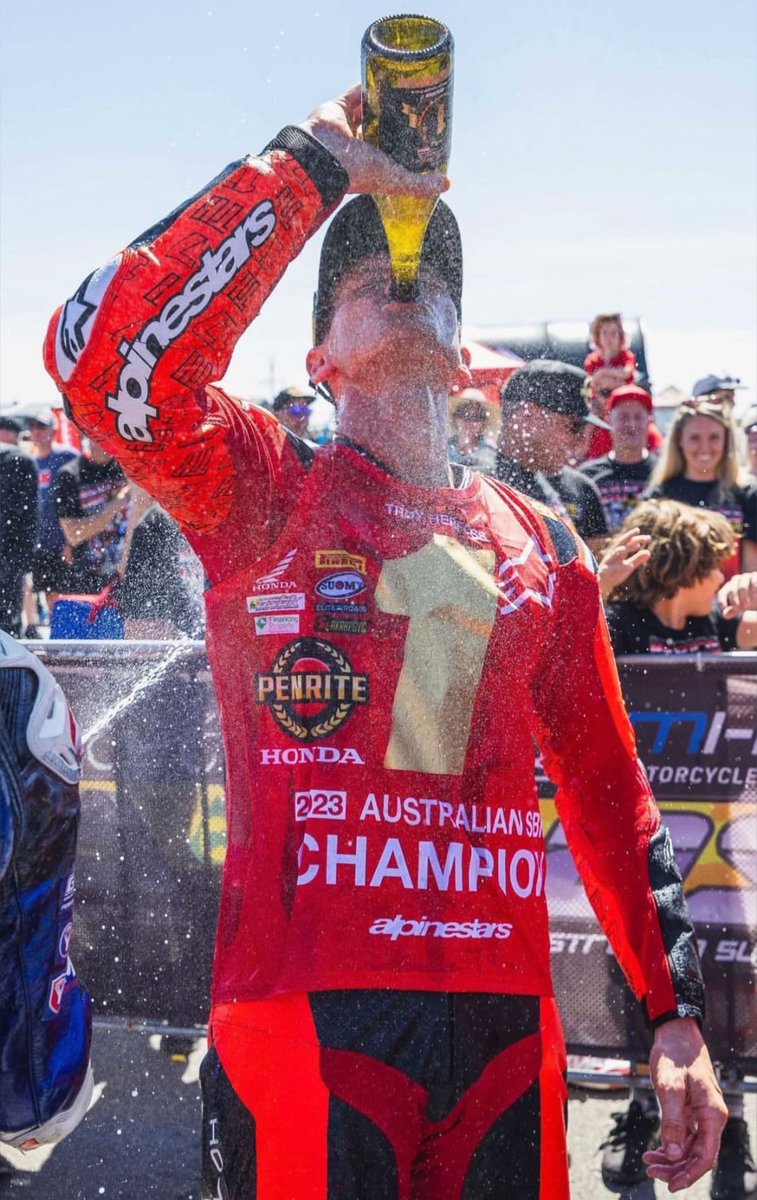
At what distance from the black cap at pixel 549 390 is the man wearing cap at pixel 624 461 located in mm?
1043

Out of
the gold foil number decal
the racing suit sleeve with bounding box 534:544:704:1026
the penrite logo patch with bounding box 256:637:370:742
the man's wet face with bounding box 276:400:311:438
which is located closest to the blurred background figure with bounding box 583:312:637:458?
the man's wet face with bounding box 276:400:311:438

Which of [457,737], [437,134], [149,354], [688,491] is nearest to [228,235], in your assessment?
[149,354]

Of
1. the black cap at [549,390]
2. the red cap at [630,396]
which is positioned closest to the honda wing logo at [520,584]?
the black cap at [549,390]

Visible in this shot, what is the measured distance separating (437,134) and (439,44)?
12 cm

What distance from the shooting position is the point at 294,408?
709 centimetres

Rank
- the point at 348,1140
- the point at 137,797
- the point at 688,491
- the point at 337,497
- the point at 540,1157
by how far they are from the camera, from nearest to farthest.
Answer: the point at 348,1140 → the point at 540,1157 → the point at 337,497 → the point at 137,797 → the point at 688,491

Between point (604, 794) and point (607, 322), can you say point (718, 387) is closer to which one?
point (607, 322)

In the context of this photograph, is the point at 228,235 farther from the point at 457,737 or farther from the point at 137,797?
the point at 137,797

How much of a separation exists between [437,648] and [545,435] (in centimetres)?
268

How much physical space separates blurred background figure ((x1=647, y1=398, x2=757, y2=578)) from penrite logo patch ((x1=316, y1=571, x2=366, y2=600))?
143 inches

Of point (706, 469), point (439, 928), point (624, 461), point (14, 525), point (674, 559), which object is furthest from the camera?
point (624, 461)

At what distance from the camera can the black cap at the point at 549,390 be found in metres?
4.45

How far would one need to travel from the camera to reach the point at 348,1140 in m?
1.64

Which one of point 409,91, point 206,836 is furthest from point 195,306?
point 206,836
